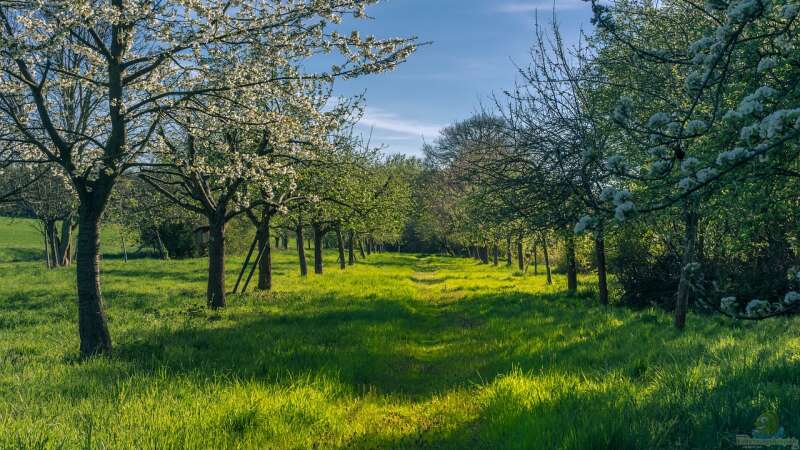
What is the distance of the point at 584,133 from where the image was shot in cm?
1309

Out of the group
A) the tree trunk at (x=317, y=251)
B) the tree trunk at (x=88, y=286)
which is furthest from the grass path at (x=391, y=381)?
the tree trunk at (x=317, y=251)

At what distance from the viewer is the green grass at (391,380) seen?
17.9ft

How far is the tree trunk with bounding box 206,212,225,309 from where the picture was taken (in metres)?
16.2

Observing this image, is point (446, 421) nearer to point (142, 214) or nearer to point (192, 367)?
point (192, 367)

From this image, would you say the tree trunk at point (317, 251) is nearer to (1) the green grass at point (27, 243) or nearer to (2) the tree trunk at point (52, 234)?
(1) the green grass at point (27, 243)

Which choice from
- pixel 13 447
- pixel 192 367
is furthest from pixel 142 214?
pixel 13 447

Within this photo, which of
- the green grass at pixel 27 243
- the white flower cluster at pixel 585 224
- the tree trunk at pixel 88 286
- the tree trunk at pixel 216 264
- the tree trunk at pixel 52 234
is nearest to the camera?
the white flower cluster at pixel 585 224

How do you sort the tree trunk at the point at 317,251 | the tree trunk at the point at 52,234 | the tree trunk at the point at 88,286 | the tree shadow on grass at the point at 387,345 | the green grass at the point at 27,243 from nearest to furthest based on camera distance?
the tree shadow on grass at the point at 387,345 < the tree trunk at the point at 88,286 < the tree trunk at the point at 317,251 < the tree trunk at the point at 52,234 < the green grass at the point at 27,243

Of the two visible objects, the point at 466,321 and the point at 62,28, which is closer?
the point at 62,28

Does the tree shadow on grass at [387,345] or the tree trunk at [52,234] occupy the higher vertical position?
the tree trunk at [52,234]

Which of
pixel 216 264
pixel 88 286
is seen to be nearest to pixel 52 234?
pixel 216 264

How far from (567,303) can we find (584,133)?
651 centimetres

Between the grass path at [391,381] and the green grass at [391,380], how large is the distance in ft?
0.10

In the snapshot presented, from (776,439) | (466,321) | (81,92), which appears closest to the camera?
(776,439)
